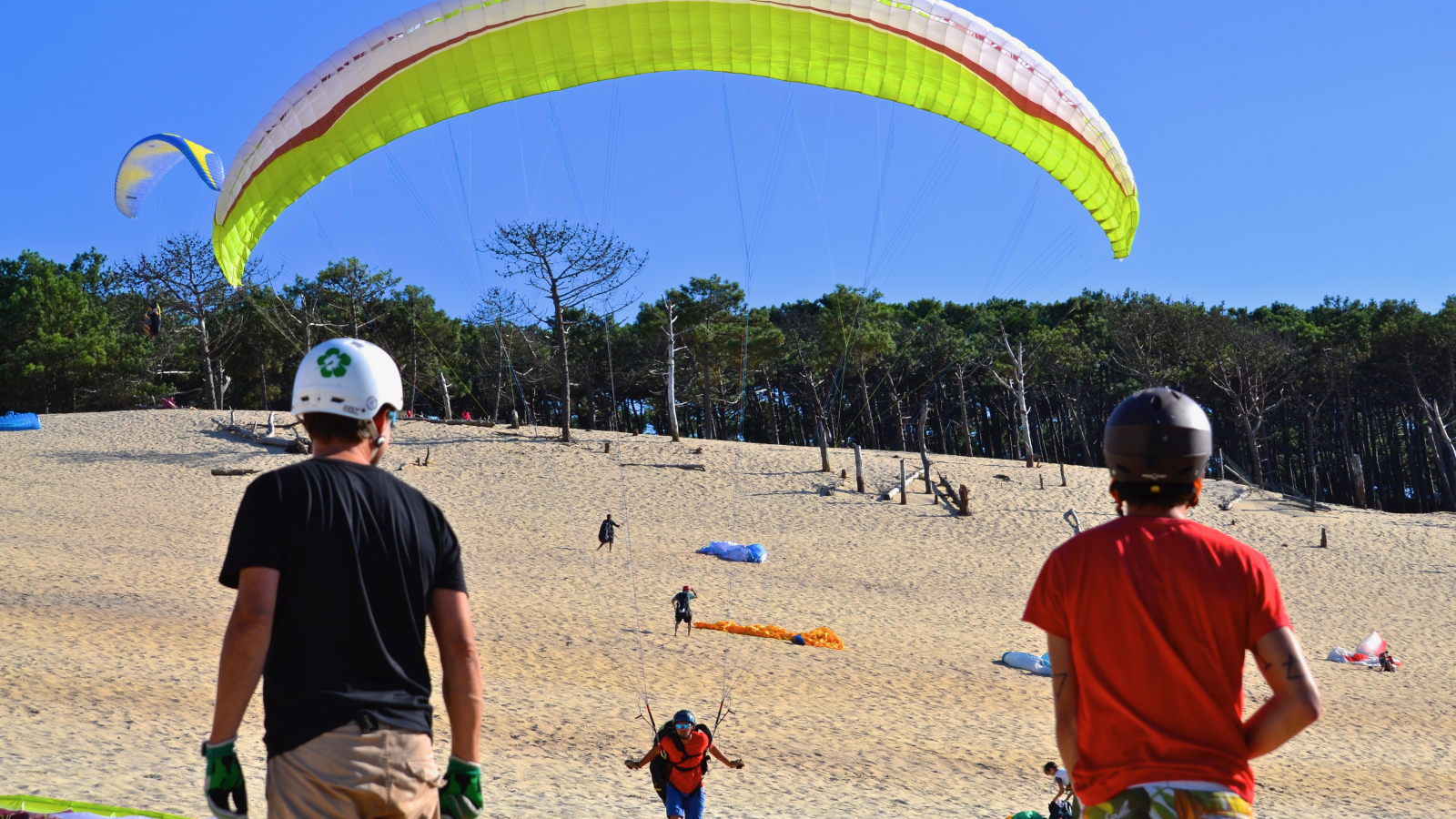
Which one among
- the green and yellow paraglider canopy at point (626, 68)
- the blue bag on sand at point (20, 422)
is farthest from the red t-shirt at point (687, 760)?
the blue bag on sand at point (20, 422)

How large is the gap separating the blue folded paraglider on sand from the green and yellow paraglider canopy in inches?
617

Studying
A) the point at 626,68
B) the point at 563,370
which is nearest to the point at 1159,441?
the point at 626,68

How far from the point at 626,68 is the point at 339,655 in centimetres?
778

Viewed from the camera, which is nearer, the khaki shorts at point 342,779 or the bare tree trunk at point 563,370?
the khaki shorts at point 342,779

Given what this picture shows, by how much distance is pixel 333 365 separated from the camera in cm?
244

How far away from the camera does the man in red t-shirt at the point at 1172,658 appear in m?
2.06

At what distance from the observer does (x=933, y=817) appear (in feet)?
27.1

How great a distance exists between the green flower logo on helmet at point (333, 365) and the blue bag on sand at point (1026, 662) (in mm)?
14528

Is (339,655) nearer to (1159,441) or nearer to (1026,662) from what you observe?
(1159,441)

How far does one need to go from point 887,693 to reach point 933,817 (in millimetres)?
4962

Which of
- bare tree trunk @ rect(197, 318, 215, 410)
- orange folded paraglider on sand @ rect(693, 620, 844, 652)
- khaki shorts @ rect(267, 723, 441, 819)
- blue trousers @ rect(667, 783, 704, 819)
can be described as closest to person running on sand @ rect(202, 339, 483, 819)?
khaki shorts @ rect(267, 723, 441, 819)

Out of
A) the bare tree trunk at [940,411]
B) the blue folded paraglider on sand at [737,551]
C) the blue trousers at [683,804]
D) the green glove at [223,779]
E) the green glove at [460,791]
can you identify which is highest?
the bare tree trunk at [940,411]

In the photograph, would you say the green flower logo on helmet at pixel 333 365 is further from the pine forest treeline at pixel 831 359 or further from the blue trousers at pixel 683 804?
the pine forest treeline at pixel 831 359

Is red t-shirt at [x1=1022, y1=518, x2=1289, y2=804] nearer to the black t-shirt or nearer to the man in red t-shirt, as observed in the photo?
the man in red t-shirt
